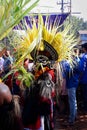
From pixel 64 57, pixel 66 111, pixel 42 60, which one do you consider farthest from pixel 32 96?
pixel 66 111

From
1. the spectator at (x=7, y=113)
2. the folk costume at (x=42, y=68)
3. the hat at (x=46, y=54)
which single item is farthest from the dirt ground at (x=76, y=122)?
the spectator at (x=7, y=113)

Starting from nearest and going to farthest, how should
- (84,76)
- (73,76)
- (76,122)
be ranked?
(73,76), (84,76), (76,122)

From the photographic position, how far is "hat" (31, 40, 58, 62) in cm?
459

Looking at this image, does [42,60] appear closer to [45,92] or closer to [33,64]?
[33,64]

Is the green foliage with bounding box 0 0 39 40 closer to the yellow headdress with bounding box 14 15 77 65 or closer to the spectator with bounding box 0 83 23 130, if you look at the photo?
the spectator with bounding box 0 83 23 130

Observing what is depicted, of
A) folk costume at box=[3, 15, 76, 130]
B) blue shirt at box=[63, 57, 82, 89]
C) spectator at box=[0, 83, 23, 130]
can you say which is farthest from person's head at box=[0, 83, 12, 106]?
blue shirt at box=[63, 57, 82, 89]

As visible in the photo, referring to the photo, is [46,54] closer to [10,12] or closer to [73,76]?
A: [10,12]

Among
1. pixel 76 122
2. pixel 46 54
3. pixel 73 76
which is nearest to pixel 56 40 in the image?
pixel 46 54

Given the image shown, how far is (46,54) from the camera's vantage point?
4.71 metres

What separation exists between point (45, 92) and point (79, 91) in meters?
5.06

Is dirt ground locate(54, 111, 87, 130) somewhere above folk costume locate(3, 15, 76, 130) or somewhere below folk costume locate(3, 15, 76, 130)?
below

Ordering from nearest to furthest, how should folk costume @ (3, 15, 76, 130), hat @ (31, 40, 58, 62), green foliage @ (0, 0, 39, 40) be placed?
1. green foliage @ (0, 0, 39, 40)
2. folk costume @ (3, 15, 76, 130)
3. hat @ (31, 40, 58, 62)

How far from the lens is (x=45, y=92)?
434 centimetres

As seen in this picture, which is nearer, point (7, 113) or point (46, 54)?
point (7, 113)
